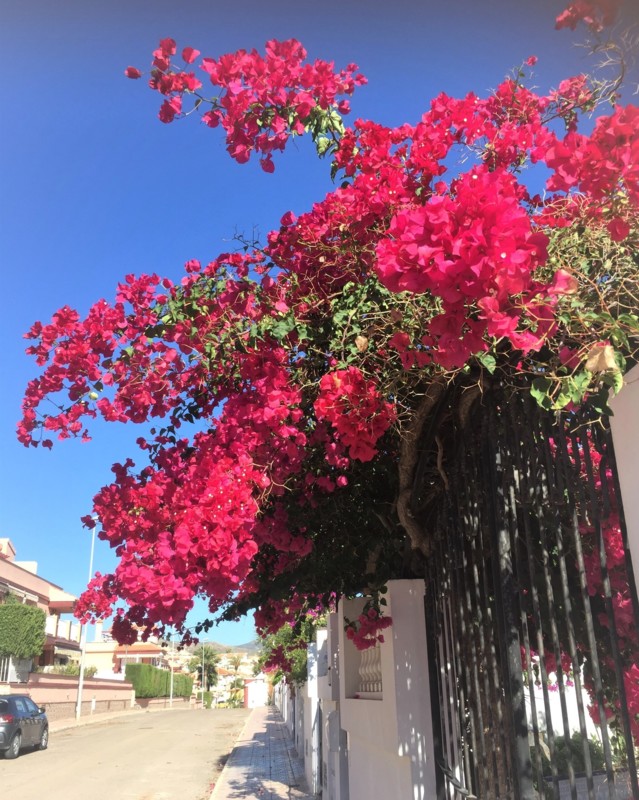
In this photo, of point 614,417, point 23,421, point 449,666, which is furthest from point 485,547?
point 23,421

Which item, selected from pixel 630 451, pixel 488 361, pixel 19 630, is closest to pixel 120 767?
pixel 19 630

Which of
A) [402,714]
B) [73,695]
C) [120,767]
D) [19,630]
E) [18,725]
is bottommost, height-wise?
[120,767]

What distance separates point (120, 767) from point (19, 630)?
46.0 ft

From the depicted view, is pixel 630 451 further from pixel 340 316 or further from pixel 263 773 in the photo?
pixel 263 773

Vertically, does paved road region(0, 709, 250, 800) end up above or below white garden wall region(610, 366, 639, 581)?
below

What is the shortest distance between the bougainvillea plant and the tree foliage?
1038 inches

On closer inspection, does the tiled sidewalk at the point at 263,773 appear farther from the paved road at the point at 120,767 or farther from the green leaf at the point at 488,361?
the green leaf at the point at 488,361

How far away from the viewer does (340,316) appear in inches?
120

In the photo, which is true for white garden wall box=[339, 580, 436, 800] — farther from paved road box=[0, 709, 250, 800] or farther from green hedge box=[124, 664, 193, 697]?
green hedge box=[124, 664, 193, 697]

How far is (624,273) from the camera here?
83.2 inches

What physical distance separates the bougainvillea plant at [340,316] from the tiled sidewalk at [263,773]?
8.65 meters

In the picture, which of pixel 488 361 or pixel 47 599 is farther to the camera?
pixel 47 599

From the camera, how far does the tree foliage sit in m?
27.4

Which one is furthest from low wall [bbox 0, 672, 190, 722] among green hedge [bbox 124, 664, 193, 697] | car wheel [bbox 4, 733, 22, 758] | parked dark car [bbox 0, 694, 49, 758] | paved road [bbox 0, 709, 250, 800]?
car wheel [bbox 4, 733, 22, 758]
